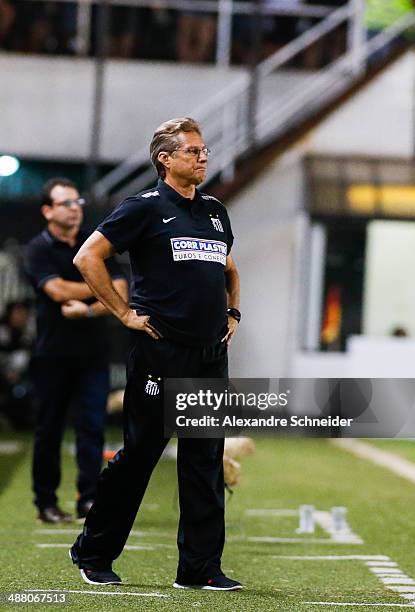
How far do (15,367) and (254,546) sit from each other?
1152 cm

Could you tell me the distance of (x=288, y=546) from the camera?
9.80 metres

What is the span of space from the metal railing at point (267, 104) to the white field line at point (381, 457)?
527cm

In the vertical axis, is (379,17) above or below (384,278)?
above

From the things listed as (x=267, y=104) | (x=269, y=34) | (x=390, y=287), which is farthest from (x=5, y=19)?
(x=390, y=287)

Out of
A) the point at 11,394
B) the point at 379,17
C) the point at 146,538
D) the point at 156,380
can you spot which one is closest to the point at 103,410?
the point at 146,538

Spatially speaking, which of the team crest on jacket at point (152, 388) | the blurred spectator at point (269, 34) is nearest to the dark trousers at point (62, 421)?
the team crest on jacket at point (152, 388)

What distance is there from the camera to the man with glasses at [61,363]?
10.6 meters

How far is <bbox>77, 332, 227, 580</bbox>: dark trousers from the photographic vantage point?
7418 mm

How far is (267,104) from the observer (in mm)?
24688

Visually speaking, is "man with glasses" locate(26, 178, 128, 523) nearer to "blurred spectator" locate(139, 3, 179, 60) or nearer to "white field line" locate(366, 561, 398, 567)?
"white field line" locate(366, 561, 398, 567)

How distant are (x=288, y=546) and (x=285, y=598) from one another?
2.38 metres

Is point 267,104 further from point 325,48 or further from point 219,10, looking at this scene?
point 219,10

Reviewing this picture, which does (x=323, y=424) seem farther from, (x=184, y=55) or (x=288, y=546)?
(x=184, y=55)

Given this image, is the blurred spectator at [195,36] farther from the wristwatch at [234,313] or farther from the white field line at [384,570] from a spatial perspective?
the wristwatch at [234,313]
